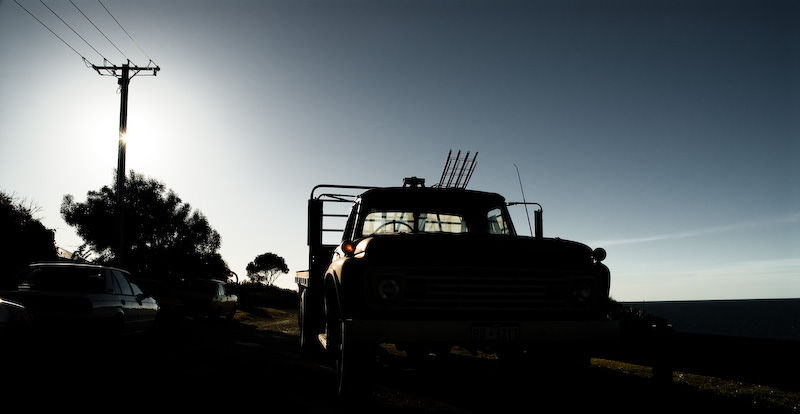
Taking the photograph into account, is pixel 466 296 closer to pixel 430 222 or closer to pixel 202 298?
pixel 430 222

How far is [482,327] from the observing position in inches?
182

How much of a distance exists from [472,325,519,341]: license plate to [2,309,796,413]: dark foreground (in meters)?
0.80

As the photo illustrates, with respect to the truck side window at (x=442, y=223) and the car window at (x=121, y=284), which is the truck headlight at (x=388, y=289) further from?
the car window at (x=121, y=284)

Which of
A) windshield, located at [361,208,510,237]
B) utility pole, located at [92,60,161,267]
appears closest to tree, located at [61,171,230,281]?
utility pole, located at [92,60,161,267]

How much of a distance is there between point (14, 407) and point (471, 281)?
458 centimetres

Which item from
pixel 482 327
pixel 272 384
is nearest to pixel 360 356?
pixel 482 327

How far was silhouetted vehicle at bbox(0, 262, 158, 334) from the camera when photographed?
30.0 feet

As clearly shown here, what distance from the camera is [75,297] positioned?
9.40 m

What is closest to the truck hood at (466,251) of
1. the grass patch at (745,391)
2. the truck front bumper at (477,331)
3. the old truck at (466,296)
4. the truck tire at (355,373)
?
the old truck at (466,296)

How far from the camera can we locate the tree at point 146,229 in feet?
139

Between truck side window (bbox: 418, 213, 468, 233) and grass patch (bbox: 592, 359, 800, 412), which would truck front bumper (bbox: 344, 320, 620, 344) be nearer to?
truck side window (bbox: 418, 213, 468, 233)

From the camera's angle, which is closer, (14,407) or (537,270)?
(537,270)

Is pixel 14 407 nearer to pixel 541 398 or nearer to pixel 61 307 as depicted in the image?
pixel 61 307

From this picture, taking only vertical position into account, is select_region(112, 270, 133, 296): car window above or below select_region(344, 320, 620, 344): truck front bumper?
above
